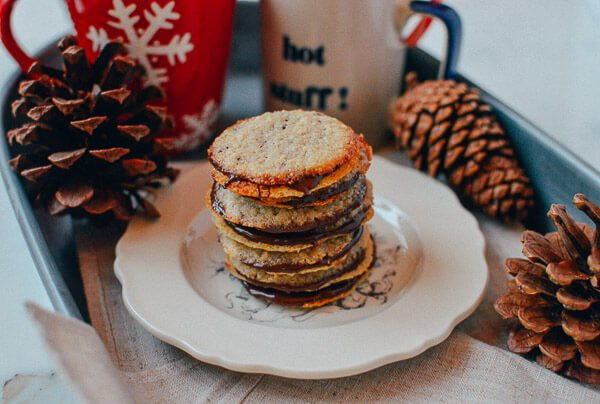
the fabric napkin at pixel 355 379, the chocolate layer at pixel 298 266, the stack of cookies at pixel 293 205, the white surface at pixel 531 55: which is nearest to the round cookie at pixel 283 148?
the stack of cookies at pixel 293 205

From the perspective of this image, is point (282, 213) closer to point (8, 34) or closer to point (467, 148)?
point (467, 148)

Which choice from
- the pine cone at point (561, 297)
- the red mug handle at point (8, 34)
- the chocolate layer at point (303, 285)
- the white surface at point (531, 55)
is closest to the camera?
the pine cone at point (561, 297)

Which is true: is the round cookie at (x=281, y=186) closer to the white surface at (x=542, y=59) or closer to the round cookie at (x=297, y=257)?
the round cookie at (x=297, y=257)

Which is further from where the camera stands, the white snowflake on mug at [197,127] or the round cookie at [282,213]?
the white snowflake on mug at [197,127]

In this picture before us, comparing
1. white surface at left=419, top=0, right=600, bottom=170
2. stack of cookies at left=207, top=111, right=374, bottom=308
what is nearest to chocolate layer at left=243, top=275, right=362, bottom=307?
stack of cookies at left=207, top=111, right=374, bottom=308

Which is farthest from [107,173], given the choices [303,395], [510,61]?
[510,61]

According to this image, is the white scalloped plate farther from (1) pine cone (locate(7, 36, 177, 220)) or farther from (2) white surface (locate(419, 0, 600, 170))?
(2) white surface (locate(419, 0, 600, 170))

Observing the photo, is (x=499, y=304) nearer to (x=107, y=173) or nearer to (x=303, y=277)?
(x=303, y=277)

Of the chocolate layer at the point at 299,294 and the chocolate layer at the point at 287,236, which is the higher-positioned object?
the chocolate layer at the point at 287,236

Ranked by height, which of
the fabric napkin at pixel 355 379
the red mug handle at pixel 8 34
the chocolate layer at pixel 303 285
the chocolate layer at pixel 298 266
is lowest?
the fabric napkin at pixel 355 379
